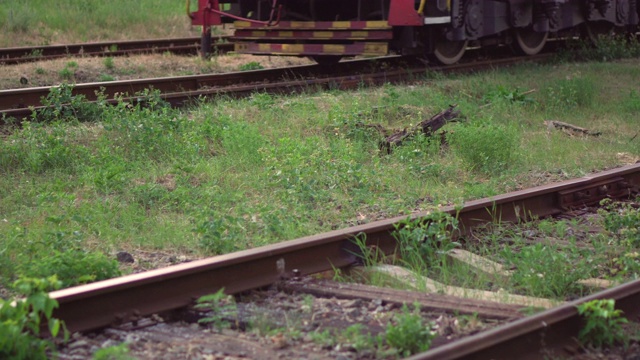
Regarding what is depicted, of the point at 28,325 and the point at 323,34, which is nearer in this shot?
the point at 28,325

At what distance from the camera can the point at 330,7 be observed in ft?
43.1

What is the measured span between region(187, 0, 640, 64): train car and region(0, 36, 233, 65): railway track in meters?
2.04

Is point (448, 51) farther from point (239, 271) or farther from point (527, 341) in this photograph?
point (527, 341)

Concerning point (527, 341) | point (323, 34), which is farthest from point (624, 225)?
point (323, 34)

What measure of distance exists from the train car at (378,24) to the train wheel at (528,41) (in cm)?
2

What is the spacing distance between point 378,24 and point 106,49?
5.61 metres

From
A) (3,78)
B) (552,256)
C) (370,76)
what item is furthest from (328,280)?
(3,78)

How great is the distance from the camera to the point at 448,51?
13.0m

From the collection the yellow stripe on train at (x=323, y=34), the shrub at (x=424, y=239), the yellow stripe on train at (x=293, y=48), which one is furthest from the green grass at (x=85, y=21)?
the shrub at (x=424, y=239)

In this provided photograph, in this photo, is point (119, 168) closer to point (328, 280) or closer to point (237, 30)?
point (328, 280)

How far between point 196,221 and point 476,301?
7.21 feet

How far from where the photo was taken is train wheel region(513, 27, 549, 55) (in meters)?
14.1

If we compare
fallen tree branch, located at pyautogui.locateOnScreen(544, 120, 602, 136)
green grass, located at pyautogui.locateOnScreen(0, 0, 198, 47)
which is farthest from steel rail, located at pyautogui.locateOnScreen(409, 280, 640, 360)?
green grass, located at pyautogui.locateOnScreen(0, 0, 198, 47)

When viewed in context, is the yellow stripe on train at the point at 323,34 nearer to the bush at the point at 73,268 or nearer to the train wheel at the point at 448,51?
the train wheel at the point at 448,51
